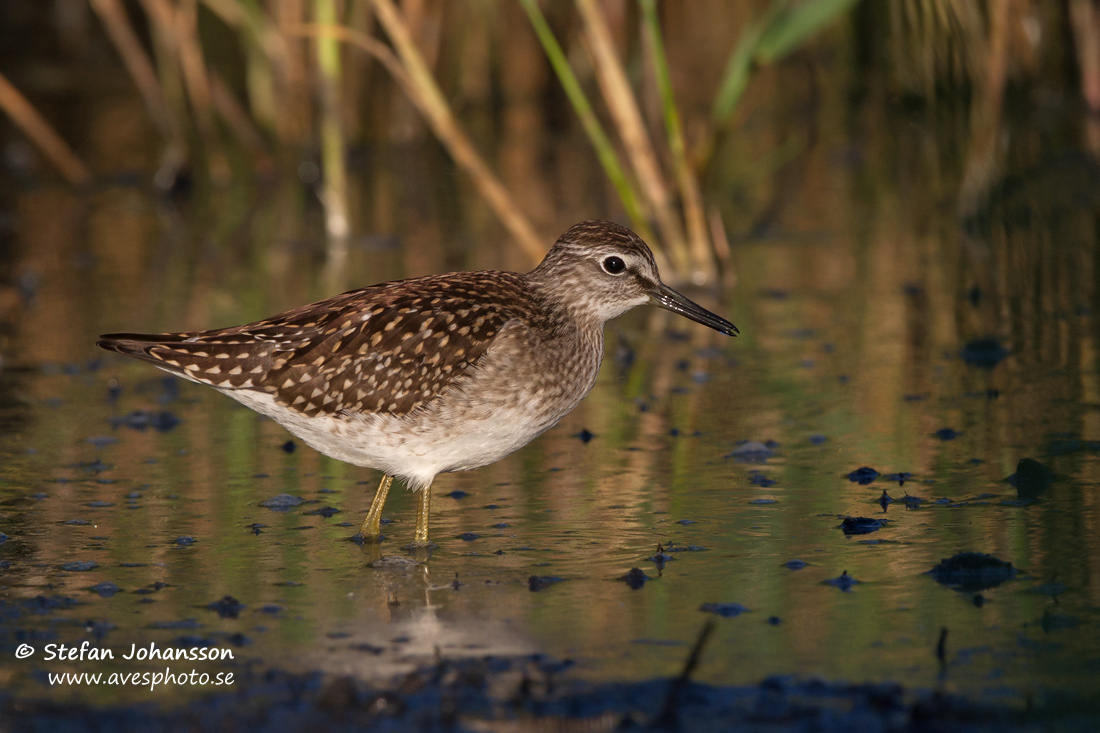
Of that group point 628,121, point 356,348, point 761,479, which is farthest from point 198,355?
point 628,121

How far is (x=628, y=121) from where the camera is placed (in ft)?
36.6

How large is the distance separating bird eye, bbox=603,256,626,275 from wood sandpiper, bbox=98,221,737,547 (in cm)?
48

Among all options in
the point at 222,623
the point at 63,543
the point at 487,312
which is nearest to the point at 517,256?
the point at 487,312

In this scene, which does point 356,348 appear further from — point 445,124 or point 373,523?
point 445,124

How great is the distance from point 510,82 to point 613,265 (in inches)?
539

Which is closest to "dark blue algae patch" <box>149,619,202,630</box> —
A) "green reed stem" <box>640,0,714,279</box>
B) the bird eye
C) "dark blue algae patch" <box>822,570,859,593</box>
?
"dark blue algae patch" <box>822,570,859,593</box>

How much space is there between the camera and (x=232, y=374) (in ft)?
24.4

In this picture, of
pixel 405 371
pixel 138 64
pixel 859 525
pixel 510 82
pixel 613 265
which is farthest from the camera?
pixel 510 82

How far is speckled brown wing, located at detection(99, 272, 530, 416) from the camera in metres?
7.28

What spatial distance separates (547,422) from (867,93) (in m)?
15.6

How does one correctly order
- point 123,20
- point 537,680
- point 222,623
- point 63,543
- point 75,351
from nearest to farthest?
point 537,680 < point 222,623 < point 63,543 < point 75,351 < point 123,20

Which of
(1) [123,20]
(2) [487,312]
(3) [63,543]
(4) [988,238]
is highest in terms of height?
(1) [123,20]

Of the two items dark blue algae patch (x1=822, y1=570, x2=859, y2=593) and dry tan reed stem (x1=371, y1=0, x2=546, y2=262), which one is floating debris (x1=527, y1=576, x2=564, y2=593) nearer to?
dark blue algae patch (x1=822, y1=570, x2=859, y2=593)

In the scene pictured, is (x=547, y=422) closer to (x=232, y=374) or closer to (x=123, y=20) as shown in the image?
(x=232, y=374)
